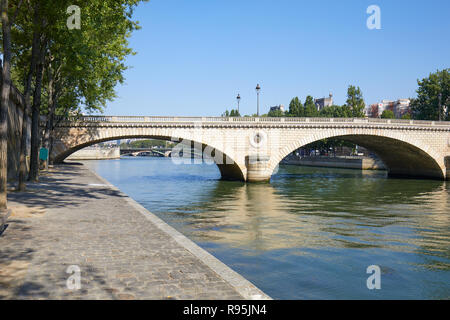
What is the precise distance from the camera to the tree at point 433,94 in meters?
78.4

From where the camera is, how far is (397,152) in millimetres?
53094

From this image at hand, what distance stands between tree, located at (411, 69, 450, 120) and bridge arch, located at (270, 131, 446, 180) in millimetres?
29059

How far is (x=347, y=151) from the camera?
110375 mm

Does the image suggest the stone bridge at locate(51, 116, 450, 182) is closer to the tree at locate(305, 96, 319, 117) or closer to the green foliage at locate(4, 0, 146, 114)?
the green foliage at locate(4, 0, 146, 114)

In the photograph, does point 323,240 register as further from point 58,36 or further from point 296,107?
point 296,107

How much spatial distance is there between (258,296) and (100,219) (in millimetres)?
7961

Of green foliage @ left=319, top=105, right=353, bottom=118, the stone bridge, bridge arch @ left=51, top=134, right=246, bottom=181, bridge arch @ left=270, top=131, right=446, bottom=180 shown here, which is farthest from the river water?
green foliage @ left=319, top=105, right=353, bottom=118

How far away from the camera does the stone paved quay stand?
620cm

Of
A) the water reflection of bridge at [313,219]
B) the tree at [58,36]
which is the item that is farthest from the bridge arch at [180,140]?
the water reflection of bridge at [313,219]

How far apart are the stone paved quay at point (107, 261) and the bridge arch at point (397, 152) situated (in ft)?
101

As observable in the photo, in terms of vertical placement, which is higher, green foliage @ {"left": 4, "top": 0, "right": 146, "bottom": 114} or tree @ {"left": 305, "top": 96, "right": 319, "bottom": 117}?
tree @ {"left": 305, "top": 96, "right": 319, "bottom": 117}

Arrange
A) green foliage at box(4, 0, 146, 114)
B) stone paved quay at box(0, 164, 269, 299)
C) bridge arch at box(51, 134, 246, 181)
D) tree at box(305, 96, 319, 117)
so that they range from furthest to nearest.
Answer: tree at box(305, 96, 319, 117) → bridge arch at box(51, 134, 246, 181) → green foliage at box(4, 0, 146, 114) → stone paved quay at box(0, 164, 269, 299)

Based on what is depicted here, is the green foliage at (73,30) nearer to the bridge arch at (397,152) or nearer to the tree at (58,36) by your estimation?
the tree at (58,36)
